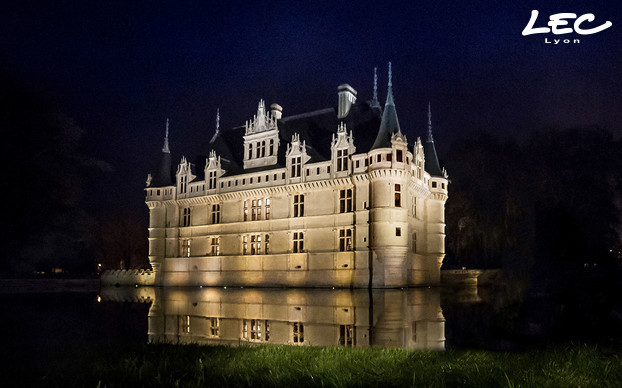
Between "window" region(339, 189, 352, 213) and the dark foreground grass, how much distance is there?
80.5 ft

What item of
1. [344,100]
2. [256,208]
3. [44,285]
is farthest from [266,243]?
[44,285]

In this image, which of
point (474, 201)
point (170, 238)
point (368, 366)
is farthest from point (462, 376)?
point (170, 238)

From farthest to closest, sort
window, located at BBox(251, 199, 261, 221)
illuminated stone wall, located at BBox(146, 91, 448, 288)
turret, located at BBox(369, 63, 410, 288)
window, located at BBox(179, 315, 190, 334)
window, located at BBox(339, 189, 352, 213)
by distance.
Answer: window, located at BBox(251, 199, 261, 221), window, located at BBox(339, 189, 352, 213), illuminated stone wall, located at BBox(146, 91, 448, 288), turret, located at BBox(369, 63, 410, 288), window, located at BBox(179, 315, 190, 334)

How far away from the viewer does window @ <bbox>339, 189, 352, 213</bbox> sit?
1232 inches

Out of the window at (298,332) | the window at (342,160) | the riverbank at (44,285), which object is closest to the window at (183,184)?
the riverbank at (44,285)

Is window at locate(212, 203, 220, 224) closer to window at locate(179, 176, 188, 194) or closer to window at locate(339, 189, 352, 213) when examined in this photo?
window at locate(179, 176, 188, 194)

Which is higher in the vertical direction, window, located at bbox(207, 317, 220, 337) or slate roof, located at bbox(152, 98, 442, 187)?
slate roof, located at bbox(152, 98, 442, 187)

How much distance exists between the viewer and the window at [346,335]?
9.26 metres

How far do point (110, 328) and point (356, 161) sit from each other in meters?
21.3

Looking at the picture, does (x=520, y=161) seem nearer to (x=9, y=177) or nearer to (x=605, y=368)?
(x=9, y=177)

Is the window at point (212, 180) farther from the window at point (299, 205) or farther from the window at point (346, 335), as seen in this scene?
the window at point (346, 335)

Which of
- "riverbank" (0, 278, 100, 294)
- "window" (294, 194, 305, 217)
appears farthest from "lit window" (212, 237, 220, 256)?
"riverbank" (0, 278, 100, 294)

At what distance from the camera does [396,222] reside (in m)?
29.5

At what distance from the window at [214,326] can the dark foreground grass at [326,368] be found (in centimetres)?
388
